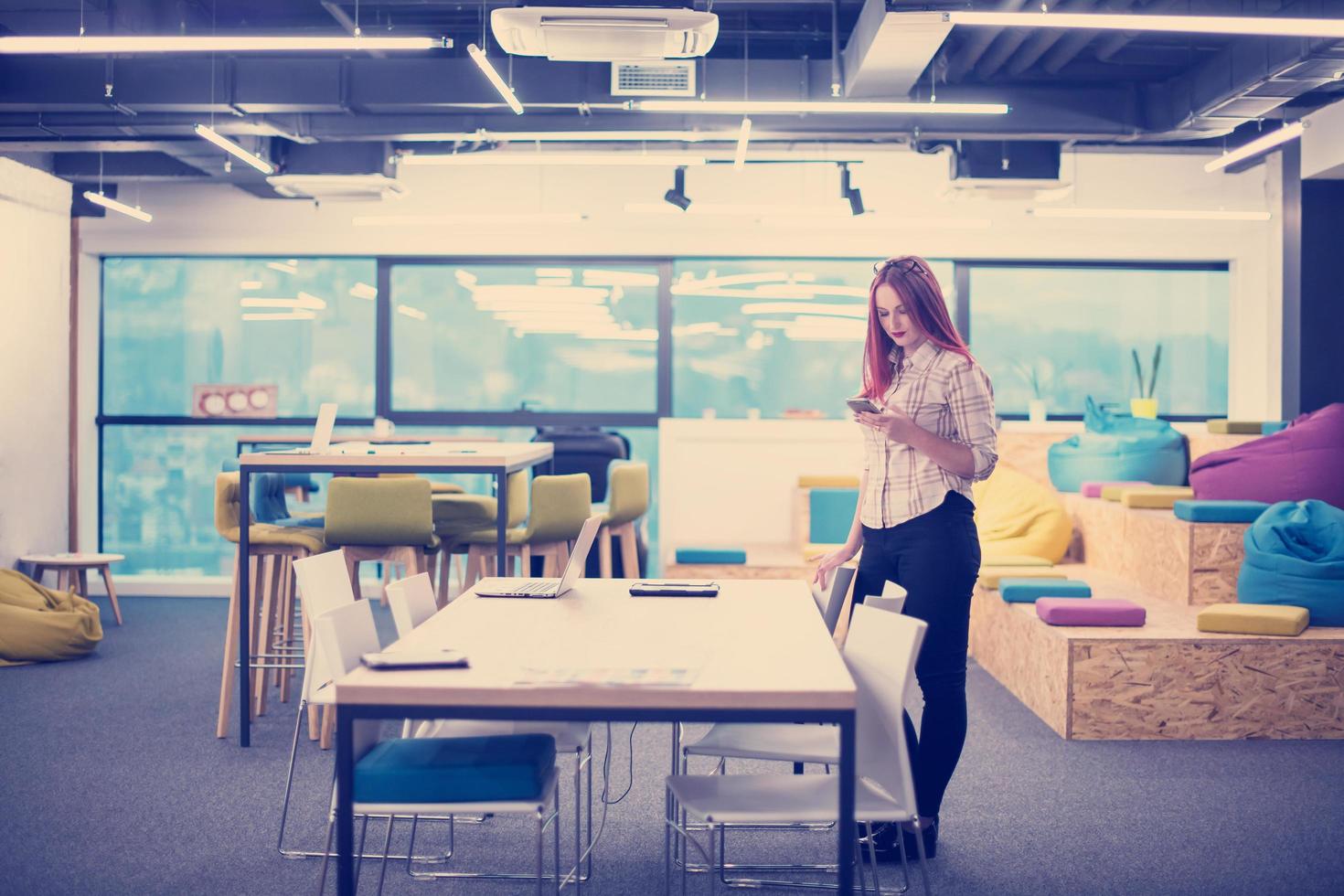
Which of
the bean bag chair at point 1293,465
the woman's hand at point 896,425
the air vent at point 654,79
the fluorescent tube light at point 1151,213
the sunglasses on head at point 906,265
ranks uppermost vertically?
the air vent at point 654,79

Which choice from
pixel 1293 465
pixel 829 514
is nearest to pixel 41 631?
pixel 829 514

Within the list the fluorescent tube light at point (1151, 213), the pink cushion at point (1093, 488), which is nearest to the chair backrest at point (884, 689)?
the pink cushion at point (1093, 488)

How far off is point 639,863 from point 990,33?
5260mm

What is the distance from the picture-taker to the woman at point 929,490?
3008mm

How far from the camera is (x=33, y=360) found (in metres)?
7.90

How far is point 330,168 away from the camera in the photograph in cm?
788

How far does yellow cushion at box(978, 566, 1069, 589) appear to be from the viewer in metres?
5.82

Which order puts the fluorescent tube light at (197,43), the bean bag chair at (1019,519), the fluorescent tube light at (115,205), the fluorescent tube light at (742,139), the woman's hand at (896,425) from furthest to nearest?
the fluorescent tube light at (115,205)
the bean bag chair at (1019,519)
the fluorescent tube light at (742,139)
the fluorescent tube light at (197,43)
the woman's hand at (896,425)

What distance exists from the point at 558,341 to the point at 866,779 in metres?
6.65

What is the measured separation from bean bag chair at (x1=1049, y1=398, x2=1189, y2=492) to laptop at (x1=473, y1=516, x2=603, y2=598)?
4631mm

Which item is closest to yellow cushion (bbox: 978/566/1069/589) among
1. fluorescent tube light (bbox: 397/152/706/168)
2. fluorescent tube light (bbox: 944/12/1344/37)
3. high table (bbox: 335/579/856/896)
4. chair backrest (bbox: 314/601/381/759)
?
fluorescent tube light (bbox: 944/12/1344/37)

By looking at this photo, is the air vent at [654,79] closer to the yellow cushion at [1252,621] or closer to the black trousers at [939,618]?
the yellow cushion at [1252,621]

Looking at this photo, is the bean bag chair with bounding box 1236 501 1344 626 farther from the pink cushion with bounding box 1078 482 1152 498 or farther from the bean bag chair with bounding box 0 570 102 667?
the bean bag chair with bounding box 0 570 102 667

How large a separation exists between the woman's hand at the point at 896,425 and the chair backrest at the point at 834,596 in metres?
0.46
